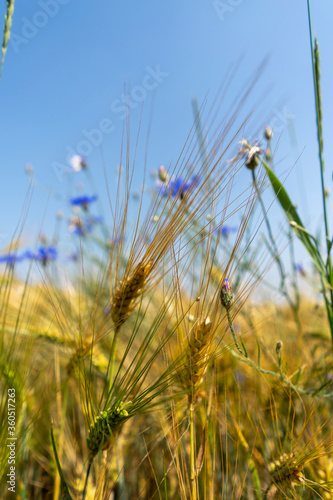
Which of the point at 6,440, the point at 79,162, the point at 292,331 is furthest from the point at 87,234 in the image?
the point at 6,440

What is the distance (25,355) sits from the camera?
0.59 meters

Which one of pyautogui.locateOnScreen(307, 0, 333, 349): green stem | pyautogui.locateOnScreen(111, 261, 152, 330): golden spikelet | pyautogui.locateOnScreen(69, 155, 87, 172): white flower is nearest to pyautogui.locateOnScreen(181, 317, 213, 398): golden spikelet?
pyautogui.locateOnScreen(111, 261, 152, 330): golden spikelet

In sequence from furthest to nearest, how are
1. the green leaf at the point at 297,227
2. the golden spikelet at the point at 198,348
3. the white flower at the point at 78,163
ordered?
the white flower at the point at 78,163
the green leaf at the point at 297,227
the golden spikelet at the point at 198,348

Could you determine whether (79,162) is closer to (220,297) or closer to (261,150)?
(261,150)

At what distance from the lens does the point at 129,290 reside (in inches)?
19.1

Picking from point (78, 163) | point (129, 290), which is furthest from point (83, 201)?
point (129, 290)

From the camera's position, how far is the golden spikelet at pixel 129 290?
481mm

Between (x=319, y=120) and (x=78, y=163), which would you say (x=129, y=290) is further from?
(x=78, y=163)

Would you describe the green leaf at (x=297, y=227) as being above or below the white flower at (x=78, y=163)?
below

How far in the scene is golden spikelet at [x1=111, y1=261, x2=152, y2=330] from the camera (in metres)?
0.48

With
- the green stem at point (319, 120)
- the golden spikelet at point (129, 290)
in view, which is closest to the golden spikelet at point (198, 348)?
the golden spikelet at point (129, 290)

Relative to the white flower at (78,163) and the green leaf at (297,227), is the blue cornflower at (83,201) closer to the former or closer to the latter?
the white flower at (78,163)

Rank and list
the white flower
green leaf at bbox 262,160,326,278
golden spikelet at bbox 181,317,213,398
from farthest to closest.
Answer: the white flower, green leaf at bbox 262,160,326,278, golden spikelet at bbox 181,317,213,398

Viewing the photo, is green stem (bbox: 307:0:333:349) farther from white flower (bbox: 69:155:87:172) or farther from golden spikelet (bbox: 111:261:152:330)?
white flower (bbox: 69:155:87:172)
